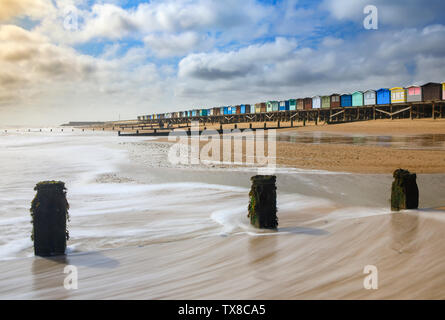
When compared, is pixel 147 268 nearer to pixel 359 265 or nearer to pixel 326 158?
pixel 359 265

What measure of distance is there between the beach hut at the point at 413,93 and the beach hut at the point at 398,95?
0.51 meters

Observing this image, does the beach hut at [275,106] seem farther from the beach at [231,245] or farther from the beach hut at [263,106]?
the beach at [231,245]

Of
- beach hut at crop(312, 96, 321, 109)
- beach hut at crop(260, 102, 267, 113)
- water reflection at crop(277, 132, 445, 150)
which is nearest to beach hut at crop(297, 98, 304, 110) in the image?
beach hut at crop(312, 96, 321, 109)

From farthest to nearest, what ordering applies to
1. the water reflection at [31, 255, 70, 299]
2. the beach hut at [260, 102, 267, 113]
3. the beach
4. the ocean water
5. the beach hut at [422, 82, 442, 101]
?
the beach hut at [260, 102, 267, 113], the beach hut at [422, 82, 442, 101], the ocean water, the water reflection at [31, 255, 70, 299], the beach

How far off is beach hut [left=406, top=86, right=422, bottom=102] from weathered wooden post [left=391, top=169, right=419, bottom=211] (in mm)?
44497

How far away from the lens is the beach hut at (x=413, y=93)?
42747 mm

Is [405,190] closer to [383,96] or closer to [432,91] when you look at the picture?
[432,91]

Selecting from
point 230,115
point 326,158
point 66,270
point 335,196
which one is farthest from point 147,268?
point 230,115

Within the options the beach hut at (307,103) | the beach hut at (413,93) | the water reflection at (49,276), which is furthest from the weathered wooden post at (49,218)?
the beach hut at (307,103)

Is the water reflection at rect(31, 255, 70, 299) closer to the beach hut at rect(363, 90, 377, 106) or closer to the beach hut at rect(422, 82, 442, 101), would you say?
the beach hut at rect(422, 82, 442, 101)

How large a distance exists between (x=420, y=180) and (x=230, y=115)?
244 feet

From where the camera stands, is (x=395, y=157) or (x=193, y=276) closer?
(x=193, y=276)

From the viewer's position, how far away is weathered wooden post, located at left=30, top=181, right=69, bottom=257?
4.21 meters
